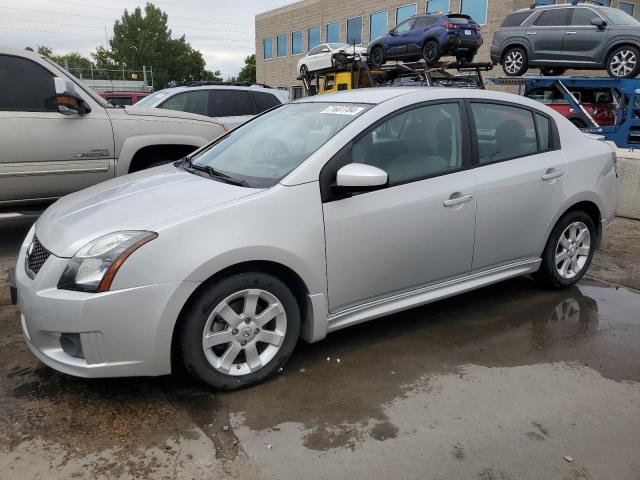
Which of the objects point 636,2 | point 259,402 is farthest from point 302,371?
point 636,2

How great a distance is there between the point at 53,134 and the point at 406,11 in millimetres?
27975

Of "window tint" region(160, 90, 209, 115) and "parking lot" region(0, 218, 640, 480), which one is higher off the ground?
"window tint" region(160, 90, 209, 115)

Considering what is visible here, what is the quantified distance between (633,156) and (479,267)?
4923 mm

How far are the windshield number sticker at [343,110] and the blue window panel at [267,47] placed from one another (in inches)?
1647

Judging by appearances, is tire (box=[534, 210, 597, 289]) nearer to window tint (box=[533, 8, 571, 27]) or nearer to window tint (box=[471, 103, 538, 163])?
window tint (box=[471, 103, 538, 163])

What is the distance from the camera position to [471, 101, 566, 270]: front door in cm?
380

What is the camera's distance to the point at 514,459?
249 cm

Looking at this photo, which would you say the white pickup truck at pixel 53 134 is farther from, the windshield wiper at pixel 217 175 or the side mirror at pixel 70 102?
the windshield wiper at pixel 217 175

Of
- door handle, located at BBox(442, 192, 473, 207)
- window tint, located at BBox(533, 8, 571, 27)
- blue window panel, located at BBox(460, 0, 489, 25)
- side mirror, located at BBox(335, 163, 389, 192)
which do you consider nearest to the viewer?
side mirror, located at BBox(335, 163, 389, 192)

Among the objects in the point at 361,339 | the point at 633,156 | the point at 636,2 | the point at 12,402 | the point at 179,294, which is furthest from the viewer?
the point at 636,2

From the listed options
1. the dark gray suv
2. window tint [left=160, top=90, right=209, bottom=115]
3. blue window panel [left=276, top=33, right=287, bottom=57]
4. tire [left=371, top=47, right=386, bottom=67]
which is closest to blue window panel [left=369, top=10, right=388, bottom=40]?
blue window panel [left=276, top=33, right=287, bottom=57]

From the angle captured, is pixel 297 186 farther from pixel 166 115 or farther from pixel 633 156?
pixel 633 156

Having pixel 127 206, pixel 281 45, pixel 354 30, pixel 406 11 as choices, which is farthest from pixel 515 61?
pixel 281 45

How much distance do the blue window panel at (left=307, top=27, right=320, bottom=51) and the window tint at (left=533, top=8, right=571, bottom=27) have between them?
82.5 ft
